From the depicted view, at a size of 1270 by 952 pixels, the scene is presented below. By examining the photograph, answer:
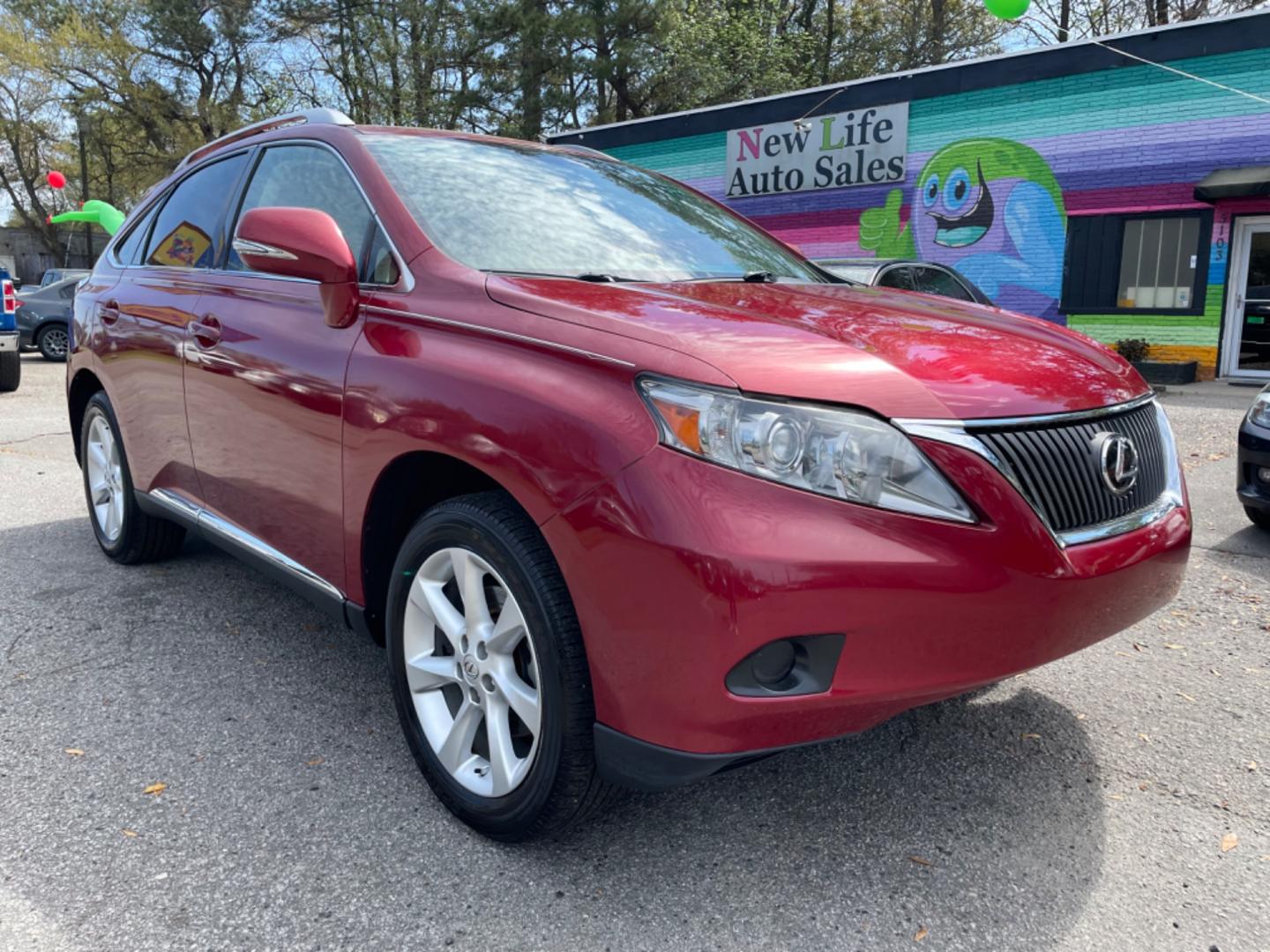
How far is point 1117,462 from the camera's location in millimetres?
2139

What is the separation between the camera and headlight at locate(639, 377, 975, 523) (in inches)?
71.8

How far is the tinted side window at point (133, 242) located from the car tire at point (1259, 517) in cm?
551

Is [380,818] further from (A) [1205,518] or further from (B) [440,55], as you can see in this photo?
(B) [440,55]

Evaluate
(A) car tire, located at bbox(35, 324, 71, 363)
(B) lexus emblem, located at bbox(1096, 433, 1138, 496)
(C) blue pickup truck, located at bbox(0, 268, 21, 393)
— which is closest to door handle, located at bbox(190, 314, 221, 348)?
(B) lexus emblem, located at bbox(1096, 433, 1138, 496)

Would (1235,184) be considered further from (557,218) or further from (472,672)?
(472,672)

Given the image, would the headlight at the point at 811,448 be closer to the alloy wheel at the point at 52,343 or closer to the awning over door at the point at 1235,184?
the awning over door at the point at 1235,184

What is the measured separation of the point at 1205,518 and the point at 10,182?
4766cm

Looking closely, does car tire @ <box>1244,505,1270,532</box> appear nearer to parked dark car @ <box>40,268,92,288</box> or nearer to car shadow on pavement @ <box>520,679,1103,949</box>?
car shadow on pavement @ <box>520,679,1103,949</box>

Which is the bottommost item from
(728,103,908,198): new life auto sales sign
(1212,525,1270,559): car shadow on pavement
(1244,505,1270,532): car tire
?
(1212,525,1270,559): car shadow on pavement

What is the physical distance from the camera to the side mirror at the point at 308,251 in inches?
96.6

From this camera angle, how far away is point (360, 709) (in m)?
2.99

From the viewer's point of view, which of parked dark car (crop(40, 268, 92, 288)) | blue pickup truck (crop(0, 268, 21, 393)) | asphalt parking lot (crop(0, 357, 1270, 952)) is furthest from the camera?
parked dark car (crop(40, 268, 92, 288))

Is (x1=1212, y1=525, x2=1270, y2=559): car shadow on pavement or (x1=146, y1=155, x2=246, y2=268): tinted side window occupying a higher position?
(x1=146, y1=155, x2=246, y2=268): tinted side window

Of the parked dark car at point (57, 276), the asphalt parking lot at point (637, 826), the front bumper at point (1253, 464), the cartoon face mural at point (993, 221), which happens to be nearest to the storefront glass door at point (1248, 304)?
the cartoon face mural at point (993, 221)
